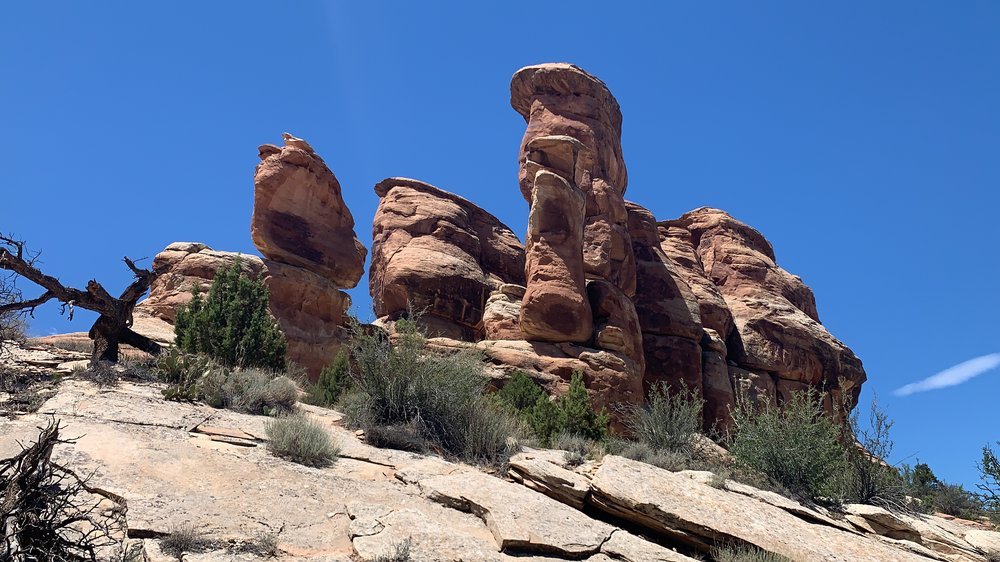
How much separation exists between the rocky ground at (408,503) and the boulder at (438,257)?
690 inches

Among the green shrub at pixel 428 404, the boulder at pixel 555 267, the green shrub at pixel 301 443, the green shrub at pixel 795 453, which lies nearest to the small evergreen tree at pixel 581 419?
the green shrub at pixel 795 453

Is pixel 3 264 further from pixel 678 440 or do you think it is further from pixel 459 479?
pixel 678 440

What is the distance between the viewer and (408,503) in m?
7.94

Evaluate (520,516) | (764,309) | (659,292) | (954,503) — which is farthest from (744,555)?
(764,309)

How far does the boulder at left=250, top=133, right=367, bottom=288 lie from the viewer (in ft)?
88.0

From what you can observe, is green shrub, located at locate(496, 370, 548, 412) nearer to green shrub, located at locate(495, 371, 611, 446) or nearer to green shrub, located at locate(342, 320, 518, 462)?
green shrub, located at locate(495, 371, 611, 446)

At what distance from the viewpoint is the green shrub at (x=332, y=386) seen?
48.2 ft

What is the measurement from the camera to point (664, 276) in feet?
110

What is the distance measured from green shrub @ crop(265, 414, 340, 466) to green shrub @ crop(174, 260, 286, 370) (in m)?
6.69

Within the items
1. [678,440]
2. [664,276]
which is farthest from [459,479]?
[664,276]

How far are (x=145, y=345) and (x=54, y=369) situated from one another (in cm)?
285

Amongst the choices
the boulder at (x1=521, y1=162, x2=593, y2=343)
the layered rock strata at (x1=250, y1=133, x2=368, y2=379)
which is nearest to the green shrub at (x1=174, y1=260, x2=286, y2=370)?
the layered rock strata at (x1=250, y1=133, x2=368, y2=379)

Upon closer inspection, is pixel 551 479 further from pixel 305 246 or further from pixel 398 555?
pixel 305 246

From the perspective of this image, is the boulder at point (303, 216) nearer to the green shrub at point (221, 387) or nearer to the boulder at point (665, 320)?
the boulder at point (665, 320)
